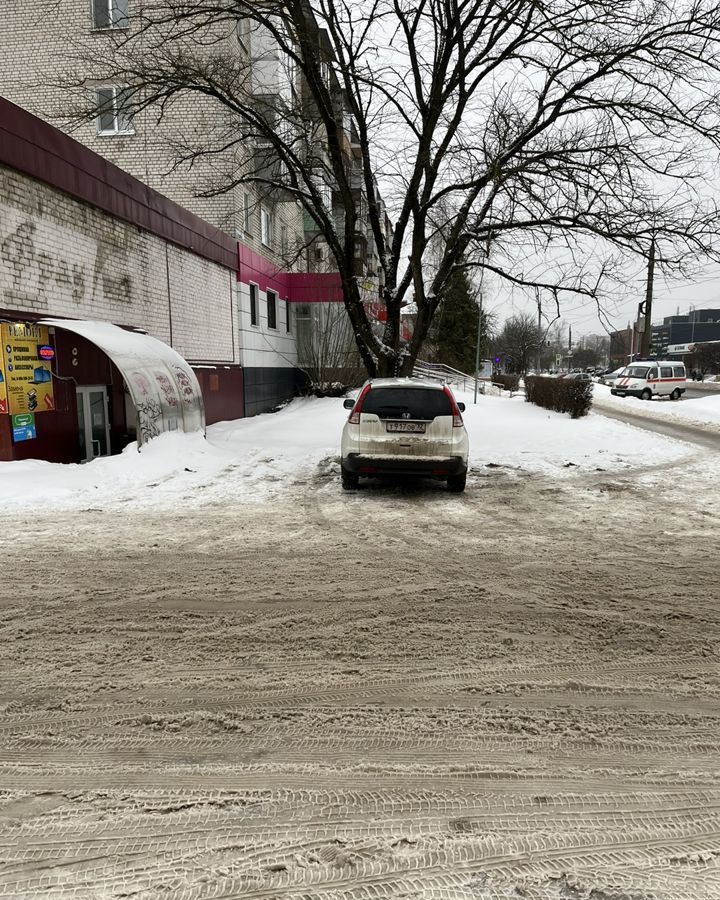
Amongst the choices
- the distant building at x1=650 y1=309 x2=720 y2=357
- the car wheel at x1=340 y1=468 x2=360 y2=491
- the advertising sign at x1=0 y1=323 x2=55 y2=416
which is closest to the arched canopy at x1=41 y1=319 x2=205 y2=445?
the advertising sign at x1=0 y1=323 x2=55 y2=416

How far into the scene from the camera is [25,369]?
8.68 m

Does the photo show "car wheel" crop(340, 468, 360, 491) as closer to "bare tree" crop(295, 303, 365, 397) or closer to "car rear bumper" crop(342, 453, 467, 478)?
"car rear bumper" crop(342, 453, 467, 478)

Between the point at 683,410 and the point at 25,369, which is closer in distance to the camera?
the point at 25,369

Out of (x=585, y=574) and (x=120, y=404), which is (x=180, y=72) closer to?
(x=120, y=404)

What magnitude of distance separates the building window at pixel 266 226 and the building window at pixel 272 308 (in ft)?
5.98

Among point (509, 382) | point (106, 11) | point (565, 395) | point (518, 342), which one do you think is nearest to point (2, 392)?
point (106, 11)

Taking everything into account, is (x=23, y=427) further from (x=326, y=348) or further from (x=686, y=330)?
(x=686, y=330)

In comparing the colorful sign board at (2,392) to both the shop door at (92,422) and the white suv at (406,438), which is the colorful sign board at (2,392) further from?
the white suv at (406,438)

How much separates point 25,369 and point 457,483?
265 inches

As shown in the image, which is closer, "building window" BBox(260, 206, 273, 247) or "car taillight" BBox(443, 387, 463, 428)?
"car taillight" BBox(443, 387, 463, 428)

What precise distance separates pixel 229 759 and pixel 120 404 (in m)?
9.89

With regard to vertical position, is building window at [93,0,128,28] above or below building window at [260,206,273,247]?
above

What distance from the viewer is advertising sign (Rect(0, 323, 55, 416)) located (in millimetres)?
8305

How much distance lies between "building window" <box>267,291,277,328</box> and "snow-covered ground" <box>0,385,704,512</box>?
4.27 meters
